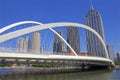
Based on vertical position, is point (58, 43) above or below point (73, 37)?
below

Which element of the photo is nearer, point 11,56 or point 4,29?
point 11,56

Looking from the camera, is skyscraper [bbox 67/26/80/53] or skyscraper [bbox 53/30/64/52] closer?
skyscraper [bbox 53/30/64/52]

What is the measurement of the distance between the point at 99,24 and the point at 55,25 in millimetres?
77844

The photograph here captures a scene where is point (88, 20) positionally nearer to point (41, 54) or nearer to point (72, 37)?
point (72, 37)

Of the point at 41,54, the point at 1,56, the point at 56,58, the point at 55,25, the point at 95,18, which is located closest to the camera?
the point at 1,56

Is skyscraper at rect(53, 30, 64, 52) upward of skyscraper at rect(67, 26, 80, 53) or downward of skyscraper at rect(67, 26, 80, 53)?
downward

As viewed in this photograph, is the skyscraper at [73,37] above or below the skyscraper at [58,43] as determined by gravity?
above

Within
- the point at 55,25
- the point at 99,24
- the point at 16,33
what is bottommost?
the point at 16,33

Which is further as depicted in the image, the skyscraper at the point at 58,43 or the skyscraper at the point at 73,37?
the skyscraper at the point at 73,37

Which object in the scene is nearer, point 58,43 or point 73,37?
point 58,43

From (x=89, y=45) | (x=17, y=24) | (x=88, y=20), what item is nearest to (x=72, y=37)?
(x=89, y=45)

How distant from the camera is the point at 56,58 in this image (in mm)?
33125

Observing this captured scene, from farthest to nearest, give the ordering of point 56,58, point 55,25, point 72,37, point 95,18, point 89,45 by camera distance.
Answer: point 95,18
point 89,45
point 72,37
point 55,25
point 56,58

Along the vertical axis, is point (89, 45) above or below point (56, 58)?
above
